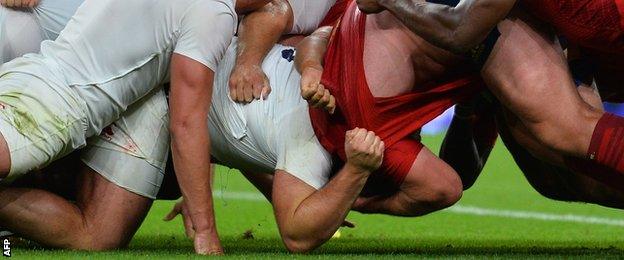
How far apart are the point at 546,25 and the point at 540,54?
0.15 meters

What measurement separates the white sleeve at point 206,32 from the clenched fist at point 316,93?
1.03 ft

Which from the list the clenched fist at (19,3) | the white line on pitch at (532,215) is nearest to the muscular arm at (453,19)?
the clenched fist at (19,3)

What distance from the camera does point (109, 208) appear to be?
5.22 metres

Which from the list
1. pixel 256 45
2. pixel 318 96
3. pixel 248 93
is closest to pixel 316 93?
pixel 318 96

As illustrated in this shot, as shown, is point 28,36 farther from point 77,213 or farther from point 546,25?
point 546,25

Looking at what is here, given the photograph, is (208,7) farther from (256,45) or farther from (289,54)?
(289,54)

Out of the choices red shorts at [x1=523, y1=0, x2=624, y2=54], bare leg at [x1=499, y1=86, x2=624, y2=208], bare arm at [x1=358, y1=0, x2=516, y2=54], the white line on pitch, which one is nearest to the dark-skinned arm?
bare arm at [x1=358, y1=0, x2=516, y2=54]

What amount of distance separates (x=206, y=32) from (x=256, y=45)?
0.42 meters

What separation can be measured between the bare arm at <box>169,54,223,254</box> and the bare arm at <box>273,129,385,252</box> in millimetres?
258

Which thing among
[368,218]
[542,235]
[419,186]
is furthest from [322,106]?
[368,218]

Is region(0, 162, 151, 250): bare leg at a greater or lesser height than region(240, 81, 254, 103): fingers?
lesser

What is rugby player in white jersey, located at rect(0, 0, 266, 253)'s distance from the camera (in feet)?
16.1

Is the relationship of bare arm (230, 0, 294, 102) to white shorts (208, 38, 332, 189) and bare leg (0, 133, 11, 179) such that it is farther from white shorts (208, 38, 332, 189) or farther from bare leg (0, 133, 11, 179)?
bare leg (0, 133, 11, 179)

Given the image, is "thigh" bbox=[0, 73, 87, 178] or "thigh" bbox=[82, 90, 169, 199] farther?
"thigh" bbox=[82, 90, 169, 199]
